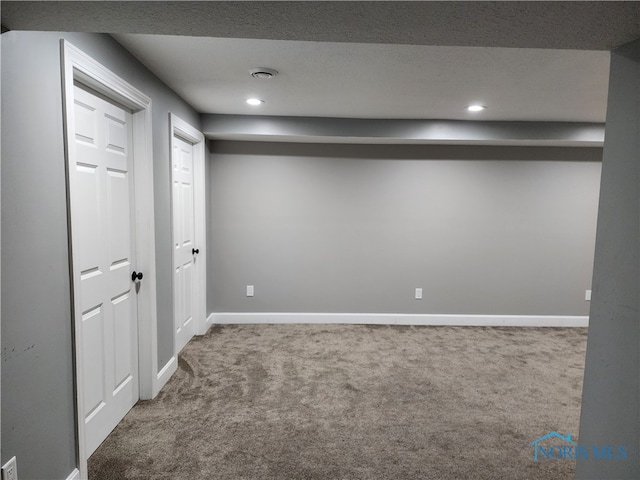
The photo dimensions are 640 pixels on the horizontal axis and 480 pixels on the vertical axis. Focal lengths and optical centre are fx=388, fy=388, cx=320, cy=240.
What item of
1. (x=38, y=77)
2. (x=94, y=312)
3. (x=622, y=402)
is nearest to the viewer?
(x=622, y=402)

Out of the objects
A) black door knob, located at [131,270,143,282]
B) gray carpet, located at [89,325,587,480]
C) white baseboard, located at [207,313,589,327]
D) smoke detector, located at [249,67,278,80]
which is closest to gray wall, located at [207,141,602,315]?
white baseboard, located at [207,313,589,327]

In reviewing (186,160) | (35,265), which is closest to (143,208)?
(35,265)

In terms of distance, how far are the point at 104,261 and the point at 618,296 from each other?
2.37 m

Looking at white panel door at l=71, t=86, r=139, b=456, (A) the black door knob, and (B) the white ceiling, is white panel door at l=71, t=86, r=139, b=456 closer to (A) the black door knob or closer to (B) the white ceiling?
(A) the black door knob

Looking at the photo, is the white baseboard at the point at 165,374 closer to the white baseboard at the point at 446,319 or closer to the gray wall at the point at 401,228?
the gray wall at the point at 401,228

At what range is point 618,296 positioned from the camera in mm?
1314

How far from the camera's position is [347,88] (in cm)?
292

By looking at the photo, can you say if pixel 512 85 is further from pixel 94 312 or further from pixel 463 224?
pixel 94 312

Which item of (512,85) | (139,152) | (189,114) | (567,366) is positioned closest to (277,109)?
(189,114)

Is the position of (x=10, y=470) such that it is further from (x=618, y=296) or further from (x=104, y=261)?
(x=618, y=296)

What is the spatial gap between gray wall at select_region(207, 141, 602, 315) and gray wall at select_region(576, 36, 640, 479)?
307cm

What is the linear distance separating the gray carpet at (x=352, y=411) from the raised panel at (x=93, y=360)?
0.88 feet

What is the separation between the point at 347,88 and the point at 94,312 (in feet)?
7.37

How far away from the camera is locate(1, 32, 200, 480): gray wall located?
4.43 ft
